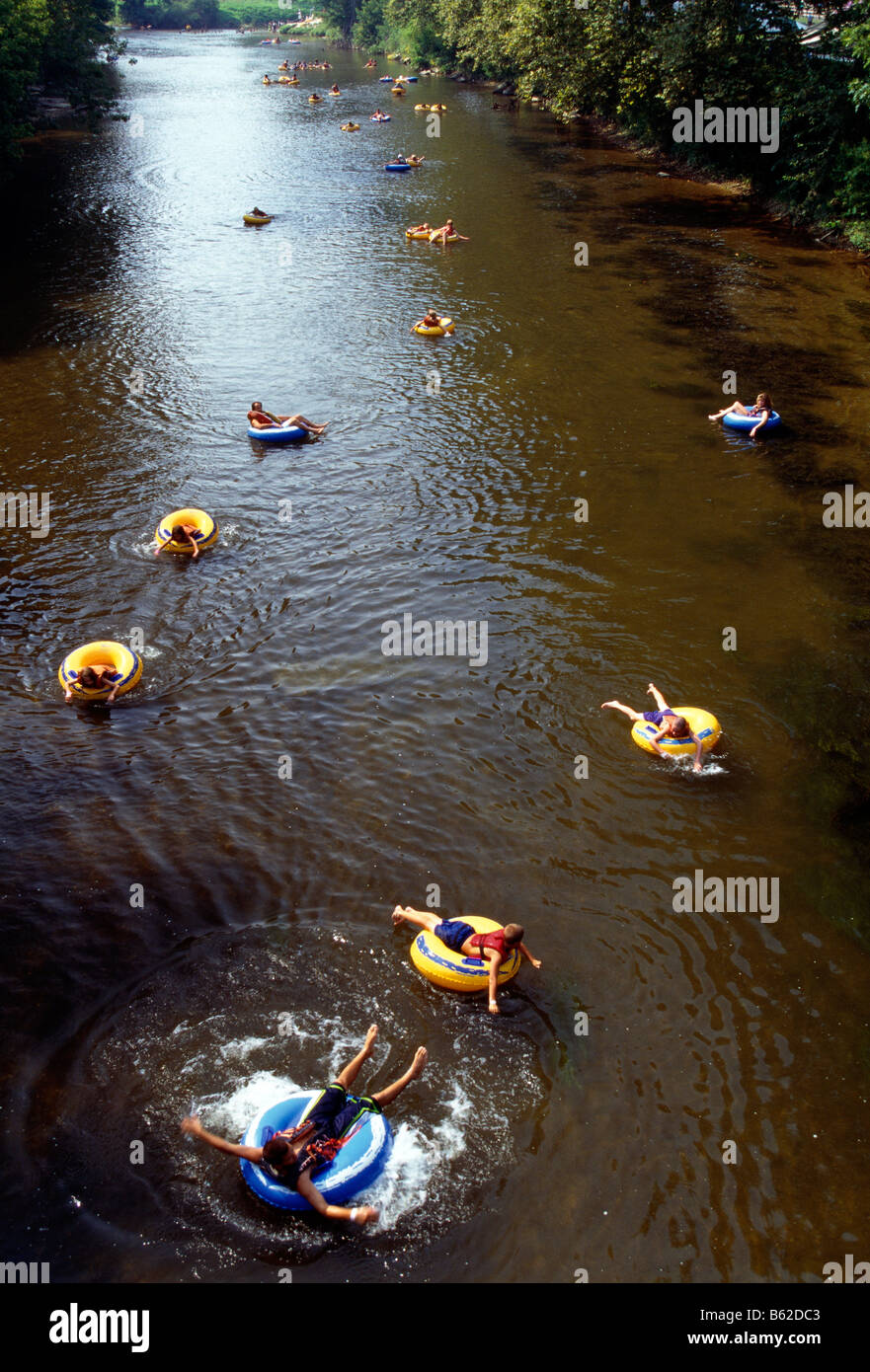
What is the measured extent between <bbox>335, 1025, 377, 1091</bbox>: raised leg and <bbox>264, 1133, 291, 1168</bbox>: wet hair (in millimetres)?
869

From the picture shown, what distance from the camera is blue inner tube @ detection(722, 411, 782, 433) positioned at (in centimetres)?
1888

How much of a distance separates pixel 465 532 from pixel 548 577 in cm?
214

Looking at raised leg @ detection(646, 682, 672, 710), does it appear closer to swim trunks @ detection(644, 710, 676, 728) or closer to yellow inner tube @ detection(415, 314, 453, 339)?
swim trunks @ detection(644, 710, 676, 728)

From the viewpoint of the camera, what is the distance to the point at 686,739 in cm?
1120

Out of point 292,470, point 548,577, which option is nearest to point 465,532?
point 548,577

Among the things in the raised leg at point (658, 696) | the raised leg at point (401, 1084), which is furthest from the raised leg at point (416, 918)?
the raised leg at point (658, 696)

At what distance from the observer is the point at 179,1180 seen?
24.2 feet

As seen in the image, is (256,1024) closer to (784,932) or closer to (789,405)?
(784,932)

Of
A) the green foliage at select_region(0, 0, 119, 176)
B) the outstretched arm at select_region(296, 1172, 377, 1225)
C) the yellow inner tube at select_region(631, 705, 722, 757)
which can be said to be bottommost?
the outstretched arm at select_region(296, 1172, 377, 1225)

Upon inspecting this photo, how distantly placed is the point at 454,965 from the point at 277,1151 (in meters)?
2.52

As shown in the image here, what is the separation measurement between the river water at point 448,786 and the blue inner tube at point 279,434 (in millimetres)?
648

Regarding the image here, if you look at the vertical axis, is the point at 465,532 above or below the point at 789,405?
below

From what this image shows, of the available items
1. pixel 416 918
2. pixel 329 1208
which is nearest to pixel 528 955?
pixel 416 918

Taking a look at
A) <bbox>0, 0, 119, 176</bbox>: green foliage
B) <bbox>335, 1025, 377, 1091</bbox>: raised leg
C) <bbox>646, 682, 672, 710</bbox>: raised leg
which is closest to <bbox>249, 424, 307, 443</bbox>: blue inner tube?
<bbox>646, 682, 672, 710</bbox>: raised leg
